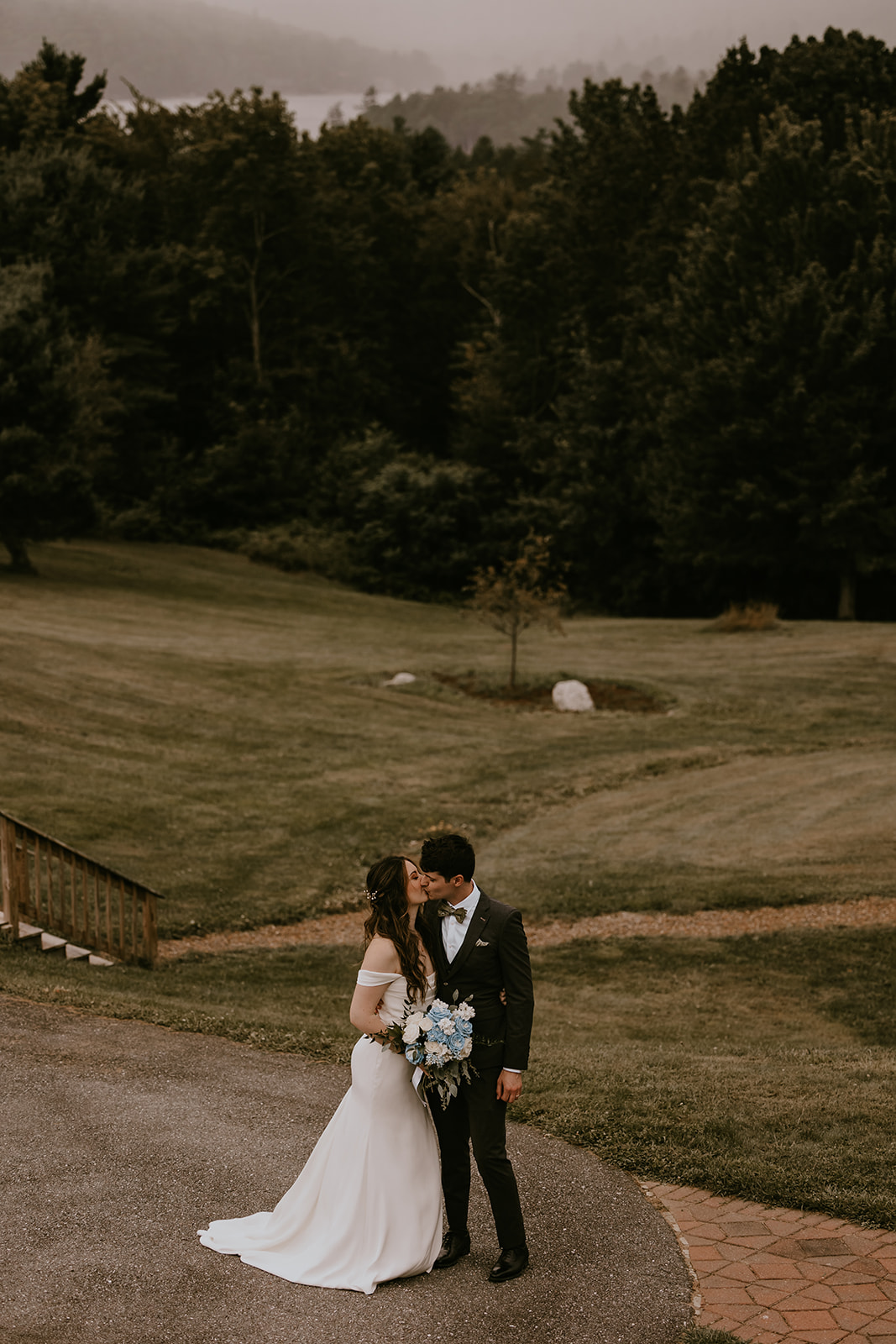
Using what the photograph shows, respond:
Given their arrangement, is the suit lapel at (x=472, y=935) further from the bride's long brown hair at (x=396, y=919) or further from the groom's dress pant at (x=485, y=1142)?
the groom's dress pant at (x=485, y=1142)

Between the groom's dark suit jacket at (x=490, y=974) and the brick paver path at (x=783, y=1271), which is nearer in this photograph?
the brick paver path at (x=783, y=1271)

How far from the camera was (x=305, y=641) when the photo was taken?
34906 millimetres

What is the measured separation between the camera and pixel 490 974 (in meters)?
5.86

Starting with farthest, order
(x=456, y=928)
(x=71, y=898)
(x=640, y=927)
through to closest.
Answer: (x=640, y=927) < (x=71, y=898) < (x=456, y=928)

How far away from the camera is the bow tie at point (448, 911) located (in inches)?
229

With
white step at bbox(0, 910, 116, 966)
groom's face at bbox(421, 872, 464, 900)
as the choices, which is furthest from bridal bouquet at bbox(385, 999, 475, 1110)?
white step at bbox(0, 910, 116, 966)

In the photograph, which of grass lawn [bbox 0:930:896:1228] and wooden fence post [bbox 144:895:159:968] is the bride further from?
wooden fence post [bbox 144:895:159:968]

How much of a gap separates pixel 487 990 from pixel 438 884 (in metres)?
0.61

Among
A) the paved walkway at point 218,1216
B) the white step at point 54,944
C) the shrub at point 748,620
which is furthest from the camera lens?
the shrub at point 748,620

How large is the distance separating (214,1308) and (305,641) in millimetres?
29708

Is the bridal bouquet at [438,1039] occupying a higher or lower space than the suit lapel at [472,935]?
lower

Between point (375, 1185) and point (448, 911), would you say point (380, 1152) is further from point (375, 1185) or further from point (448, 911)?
point (448, 911)

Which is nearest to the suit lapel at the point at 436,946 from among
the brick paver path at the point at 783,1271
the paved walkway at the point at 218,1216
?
the paved walkway at the point at 218,1216

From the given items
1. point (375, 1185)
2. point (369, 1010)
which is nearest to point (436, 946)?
point (369, 1010)
